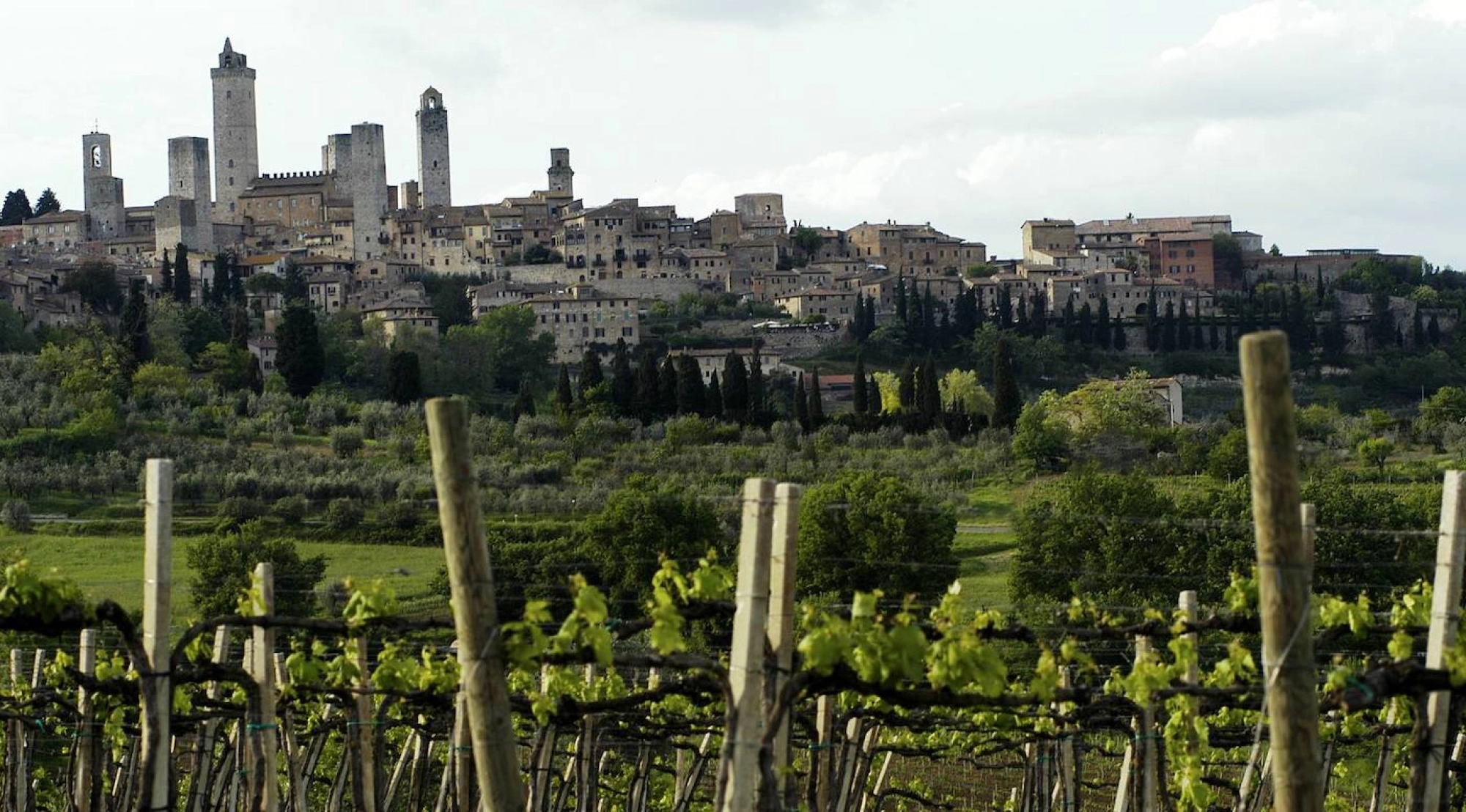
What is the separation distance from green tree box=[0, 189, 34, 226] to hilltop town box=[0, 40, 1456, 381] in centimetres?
461

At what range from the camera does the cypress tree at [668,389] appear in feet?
236

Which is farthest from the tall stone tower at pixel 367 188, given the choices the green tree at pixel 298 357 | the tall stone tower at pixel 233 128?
the green tree at pixel 298 357

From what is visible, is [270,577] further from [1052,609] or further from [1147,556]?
[1147,556]

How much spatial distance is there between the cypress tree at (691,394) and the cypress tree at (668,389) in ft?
1.38

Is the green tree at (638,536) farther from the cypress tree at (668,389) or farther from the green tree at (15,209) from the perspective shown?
the green tree at (15,209)

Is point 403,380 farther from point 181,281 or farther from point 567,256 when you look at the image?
point 567,256

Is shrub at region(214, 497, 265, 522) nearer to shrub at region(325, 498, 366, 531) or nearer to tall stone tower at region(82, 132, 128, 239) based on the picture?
shrub at region(325, 498, 366, 531)

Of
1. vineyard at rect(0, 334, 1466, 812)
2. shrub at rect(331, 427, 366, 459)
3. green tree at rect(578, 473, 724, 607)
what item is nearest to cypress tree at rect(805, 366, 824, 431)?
shrub at rect(331, 427, 366, 459)

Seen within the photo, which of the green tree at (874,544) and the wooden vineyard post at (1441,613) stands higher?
the wooden vineyard post at (1441,613)

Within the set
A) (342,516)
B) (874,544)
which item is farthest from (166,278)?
(874,544)

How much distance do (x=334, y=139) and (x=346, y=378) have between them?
41810mm

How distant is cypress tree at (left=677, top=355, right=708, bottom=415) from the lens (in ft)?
233

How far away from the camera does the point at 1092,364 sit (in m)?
94.9

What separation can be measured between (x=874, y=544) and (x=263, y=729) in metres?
31.9
